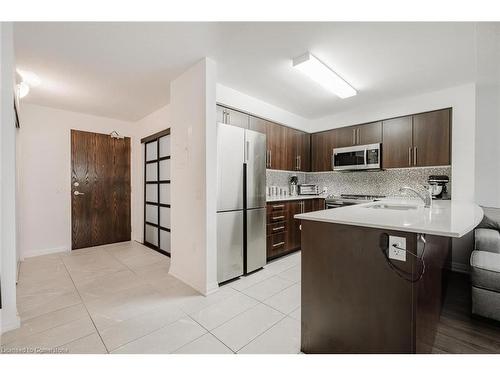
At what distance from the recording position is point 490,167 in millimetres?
2918

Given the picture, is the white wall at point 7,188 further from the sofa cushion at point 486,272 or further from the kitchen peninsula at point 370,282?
the sofa cushion at point 486,272

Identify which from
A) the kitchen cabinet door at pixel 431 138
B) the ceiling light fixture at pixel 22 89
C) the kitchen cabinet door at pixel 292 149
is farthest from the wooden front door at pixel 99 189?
the kitchen cabinet door at pixel 431 138

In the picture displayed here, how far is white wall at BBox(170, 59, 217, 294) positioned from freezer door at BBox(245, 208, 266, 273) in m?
0.57

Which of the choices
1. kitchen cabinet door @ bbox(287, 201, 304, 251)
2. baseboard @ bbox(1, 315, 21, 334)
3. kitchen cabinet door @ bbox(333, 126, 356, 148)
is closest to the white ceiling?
kitchen cabinet door @ bbox(333, 126, 356, 148)

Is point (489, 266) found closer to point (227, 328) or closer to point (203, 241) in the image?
point (227, 328)

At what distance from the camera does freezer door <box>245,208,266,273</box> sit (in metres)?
2.92

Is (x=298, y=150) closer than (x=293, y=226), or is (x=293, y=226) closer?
(x=293, y=226)

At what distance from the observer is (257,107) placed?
3465 mm

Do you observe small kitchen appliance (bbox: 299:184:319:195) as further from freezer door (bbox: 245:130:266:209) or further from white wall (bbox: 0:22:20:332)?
white wall (bbox: 0:22:20:332)

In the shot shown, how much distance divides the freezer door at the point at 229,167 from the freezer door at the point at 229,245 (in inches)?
4.8

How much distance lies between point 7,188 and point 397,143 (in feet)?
15.1

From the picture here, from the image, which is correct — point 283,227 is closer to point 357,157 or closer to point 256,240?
point 256,240

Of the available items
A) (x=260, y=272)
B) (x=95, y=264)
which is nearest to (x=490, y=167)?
(x=260, y=272)

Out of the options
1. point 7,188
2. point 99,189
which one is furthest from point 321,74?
point 99,189
